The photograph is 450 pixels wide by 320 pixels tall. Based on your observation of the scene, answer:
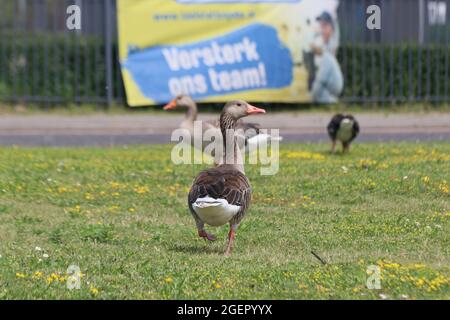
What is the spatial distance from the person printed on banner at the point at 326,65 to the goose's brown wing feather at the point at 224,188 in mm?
12869

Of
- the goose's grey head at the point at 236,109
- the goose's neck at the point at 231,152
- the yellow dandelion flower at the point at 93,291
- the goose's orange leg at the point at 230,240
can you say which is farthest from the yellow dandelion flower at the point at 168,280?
the goose's grey head at the point at 236,109

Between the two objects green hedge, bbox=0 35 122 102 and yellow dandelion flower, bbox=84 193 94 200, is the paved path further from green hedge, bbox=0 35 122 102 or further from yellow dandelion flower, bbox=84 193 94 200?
yellow dandelion flower, bbox=84 193 94 200

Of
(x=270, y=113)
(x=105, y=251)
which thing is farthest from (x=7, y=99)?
(x=105, y=251)

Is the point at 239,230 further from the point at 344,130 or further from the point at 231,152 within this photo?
the point at 344,130

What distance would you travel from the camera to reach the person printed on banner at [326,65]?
22.5 meters

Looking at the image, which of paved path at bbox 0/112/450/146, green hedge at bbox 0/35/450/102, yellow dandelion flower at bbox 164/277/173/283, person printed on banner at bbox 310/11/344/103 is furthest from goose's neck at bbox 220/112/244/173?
green hedge at bbox 0/35/450/102

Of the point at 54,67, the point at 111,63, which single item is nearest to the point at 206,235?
the point at 111,63

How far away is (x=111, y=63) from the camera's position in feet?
75.1

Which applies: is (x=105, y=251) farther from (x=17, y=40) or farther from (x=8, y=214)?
(x=17, y=40)

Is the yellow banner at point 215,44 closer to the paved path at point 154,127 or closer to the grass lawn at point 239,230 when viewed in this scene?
the paved path at point 154,127

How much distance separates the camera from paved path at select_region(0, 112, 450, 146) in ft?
64.1

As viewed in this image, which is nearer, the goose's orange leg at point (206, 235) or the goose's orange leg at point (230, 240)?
the goose's orange leg at point (230, 240)

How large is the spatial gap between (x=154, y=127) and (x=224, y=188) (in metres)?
11.8

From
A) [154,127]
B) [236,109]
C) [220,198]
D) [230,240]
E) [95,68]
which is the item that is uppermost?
[95,68]
